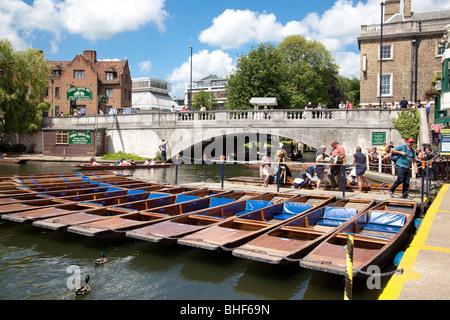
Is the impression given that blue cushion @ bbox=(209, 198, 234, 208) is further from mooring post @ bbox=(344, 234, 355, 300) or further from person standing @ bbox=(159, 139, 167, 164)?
person standing @ bbox=(159, 139, 167, 164)

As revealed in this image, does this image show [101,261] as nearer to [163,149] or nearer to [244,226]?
[244,226]

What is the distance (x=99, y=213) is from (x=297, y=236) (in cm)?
447

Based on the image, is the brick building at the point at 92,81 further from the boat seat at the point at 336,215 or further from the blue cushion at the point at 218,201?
the boat seat at the point at 336,215

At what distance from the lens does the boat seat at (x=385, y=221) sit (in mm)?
7872

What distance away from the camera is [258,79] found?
35750 mm

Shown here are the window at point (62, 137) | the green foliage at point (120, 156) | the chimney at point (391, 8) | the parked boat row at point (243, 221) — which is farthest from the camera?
the chimney at point (391, 8)

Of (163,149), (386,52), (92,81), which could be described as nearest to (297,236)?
(163,149)

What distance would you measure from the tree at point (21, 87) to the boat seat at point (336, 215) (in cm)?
3217

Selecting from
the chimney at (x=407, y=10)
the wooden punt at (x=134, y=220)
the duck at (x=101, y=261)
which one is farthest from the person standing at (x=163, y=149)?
the chimney at (x=407, y=10)
